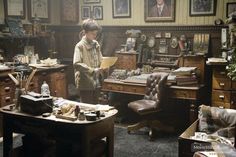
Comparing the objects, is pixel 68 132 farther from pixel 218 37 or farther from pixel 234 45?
pixel 218 37

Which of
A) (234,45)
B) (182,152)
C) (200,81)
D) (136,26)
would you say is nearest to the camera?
(234,45)

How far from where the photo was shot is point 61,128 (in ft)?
11.1

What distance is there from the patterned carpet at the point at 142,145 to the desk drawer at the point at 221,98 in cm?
84

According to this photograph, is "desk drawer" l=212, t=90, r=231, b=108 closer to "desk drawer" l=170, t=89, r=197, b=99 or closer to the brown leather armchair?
"desk drawer" l=170, t=89, r=197, b=99

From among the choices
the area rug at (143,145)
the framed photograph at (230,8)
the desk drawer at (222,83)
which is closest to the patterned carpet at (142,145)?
the area rug at (143,145)

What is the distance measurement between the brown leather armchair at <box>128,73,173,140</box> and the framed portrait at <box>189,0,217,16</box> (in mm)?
1404

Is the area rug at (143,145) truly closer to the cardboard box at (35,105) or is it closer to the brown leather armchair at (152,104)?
the brown leather armchair at (152,104)

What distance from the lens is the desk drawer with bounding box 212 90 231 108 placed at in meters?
5.05

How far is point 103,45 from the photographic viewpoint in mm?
6758

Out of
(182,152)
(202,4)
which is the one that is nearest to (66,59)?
(202,4)

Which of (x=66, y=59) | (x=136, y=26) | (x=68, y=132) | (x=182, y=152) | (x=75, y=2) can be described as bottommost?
(x=182, y=152)

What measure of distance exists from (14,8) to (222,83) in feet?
13.1

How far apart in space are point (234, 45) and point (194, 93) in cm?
183

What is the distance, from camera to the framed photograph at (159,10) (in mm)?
6000
